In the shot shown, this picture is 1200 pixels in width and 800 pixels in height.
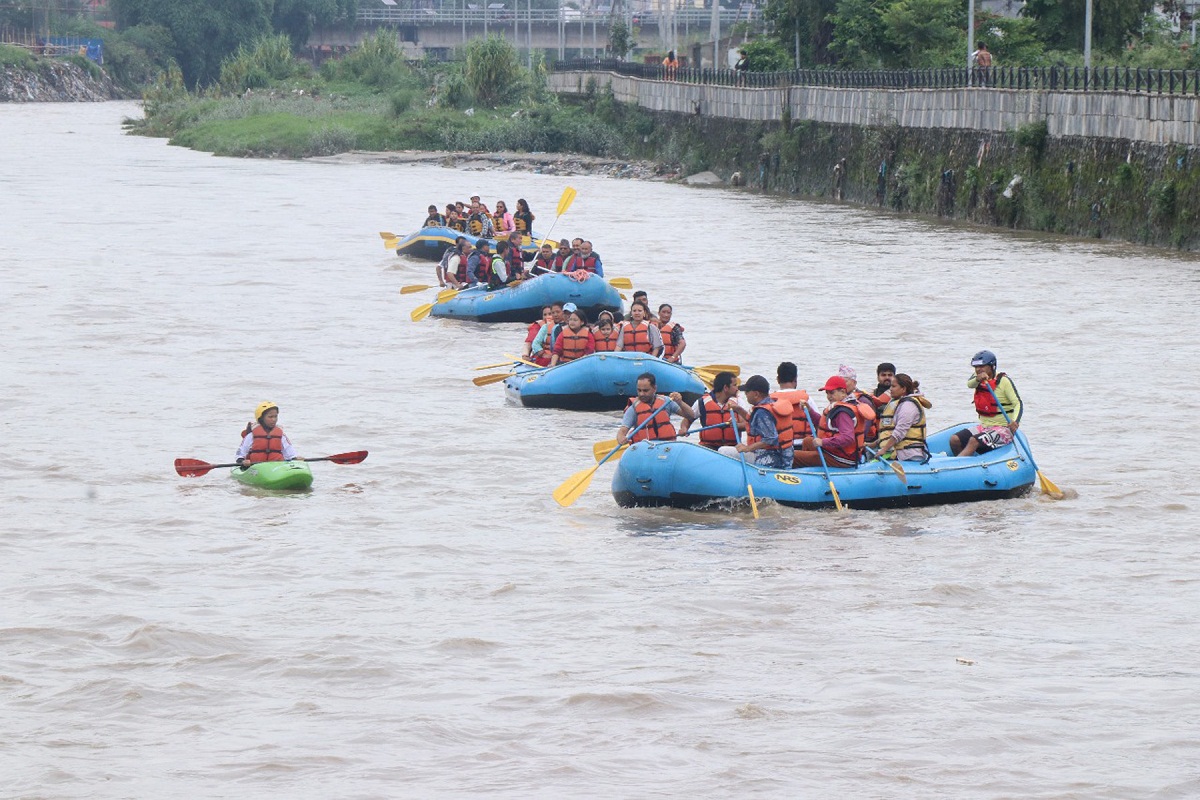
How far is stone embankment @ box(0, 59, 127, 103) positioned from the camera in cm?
11294

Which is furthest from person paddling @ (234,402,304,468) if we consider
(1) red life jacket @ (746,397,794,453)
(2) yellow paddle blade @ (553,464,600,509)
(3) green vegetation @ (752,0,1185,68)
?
(3) green vegetation @ (752,0,1185,68)

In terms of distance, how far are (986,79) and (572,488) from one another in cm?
2793

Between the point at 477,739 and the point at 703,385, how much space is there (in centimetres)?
1005

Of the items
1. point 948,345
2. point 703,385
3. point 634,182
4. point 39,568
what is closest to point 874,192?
point 634,182

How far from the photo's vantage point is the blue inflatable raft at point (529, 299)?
2561 centimetres

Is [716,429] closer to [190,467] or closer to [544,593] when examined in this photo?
[544,593]

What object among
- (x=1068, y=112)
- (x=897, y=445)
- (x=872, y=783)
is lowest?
(x=872, y=783)

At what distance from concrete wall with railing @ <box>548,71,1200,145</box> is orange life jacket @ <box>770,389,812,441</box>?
1873 cm

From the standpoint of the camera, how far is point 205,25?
116 meters

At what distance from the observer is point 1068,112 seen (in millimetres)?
35688

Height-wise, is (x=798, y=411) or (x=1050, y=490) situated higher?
(x=798, y=411)

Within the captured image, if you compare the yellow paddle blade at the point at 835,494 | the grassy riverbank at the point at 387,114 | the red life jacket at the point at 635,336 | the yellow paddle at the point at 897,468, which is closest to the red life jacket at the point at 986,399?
the yellow paddle at the point at 897,468

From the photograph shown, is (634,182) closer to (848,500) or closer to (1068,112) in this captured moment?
(1068,112)

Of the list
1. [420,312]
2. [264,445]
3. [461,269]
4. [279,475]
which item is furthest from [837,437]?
[461,269]
